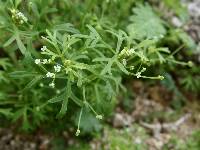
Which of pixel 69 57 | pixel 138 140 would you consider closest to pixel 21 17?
pixel 69 57

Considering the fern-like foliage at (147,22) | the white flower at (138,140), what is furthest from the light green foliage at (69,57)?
the white flower at (138,140)

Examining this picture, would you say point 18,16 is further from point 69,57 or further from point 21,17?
point 69,57

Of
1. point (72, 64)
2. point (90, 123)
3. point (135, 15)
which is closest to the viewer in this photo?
point (72, 64)

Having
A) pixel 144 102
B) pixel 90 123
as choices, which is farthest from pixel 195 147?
pixel 90 123

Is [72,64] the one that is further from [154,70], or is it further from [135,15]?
[154,70]

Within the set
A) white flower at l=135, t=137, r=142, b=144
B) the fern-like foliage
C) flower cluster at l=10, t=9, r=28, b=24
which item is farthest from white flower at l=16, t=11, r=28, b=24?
white flower at l=135, t=137, r=142, b=144

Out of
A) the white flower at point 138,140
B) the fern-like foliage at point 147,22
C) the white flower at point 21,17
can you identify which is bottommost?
the white flower at point 138,140

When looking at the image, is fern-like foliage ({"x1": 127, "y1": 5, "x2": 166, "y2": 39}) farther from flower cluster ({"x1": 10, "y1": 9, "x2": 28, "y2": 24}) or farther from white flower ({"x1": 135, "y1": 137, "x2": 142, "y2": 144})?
flower cluster ({"x1": 10, "y1": 9, "x2": 28, "y2": 24})

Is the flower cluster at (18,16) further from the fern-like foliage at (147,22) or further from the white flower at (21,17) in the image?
the fern-like foliage at (147,22)
